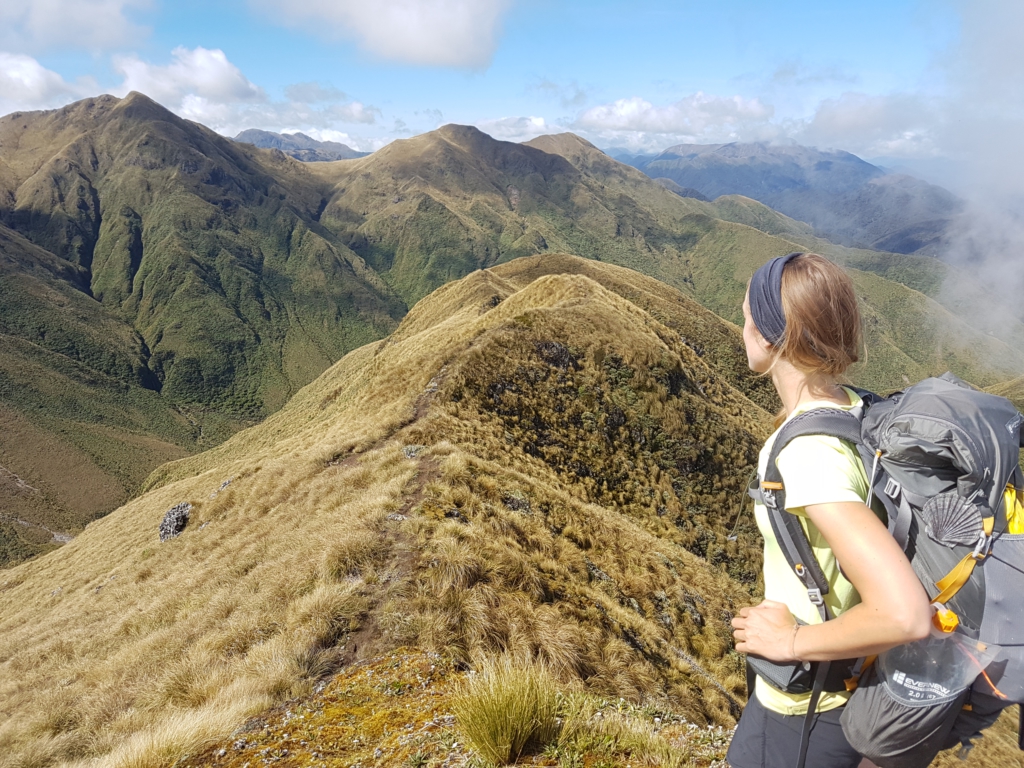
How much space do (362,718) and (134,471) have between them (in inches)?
7568

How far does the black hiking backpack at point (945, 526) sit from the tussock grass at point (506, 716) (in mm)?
3117

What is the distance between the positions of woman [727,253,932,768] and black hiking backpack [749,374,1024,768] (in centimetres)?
15

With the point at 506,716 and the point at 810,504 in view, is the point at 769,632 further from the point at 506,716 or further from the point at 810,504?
the point at 506,716

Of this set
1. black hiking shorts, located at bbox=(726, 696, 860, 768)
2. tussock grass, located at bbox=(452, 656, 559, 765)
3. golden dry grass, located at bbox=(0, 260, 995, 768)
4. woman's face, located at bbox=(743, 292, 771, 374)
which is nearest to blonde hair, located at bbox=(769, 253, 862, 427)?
woman's face, located at bbox=(743, 292, 771, 374)

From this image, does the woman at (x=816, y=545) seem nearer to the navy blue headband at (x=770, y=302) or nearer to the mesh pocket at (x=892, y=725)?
the navy blue headband at (x=770, y=302)

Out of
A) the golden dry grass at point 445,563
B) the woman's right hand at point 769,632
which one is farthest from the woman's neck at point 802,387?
the golden dry grass at point 445,563

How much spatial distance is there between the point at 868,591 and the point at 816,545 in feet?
1.82

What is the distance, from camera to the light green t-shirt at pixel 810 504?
8.90 ft

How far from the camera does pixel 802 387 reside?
336 centimetres

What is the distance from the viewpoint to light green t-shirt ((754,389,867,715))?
2.71 meters

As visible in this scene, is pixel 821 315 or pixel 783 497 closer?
pixel 783 497

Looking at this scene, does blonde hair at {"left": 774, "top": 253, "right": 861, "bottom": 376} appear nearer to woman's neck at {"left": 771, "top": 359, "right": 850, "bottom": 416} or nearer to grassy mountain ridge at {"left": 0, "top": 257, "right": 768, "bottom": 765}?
woman's neck at {"left": 771, "top": 359, "right": 850, "bottom": 416}

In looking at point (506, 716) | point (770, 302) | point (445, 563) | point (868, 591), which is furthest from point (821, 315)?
point (445, 563)

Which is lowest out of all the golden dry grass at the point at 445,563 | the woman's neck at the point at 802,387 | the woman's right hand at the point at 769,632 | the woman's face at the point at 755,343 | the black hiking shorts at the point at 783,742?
the golden dry grass at the point at 445,563
